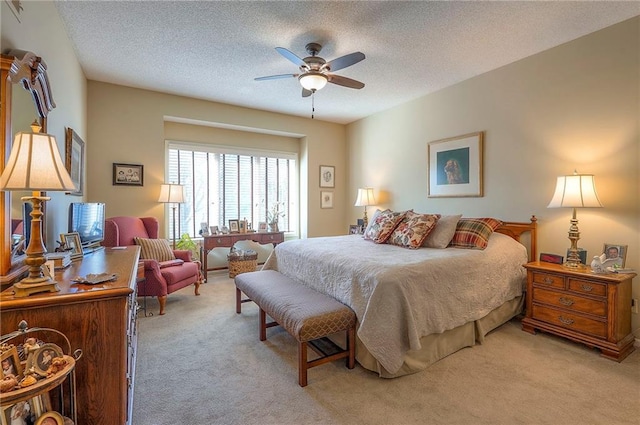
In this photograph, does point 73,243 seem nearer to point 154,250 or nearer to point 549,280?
point 154,250

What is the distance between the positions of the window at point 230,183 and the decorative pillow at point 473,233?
11.4 feet

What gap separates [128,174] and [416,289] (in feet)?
13.6

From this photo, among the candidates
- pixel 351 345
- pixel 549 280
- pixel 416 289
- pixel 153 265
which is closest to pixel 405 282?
pixel 416 289

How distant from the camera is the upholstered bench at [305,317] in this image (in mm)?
2051

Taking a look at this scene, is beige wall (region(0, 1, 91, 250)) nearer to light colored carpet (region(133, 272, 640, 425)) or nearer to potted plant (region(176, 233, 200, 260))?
light colored carpet (region(133, 272, 640, 425))

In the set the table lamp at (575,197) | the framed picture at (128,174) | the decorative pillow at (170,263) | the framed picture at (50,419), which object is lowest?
the framed picture at (50,419)

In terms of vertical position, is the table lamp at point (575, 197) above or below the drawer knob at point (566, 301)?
above

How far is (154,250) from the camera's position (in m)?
3.80

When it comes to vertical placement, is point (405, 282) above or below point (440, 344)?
above

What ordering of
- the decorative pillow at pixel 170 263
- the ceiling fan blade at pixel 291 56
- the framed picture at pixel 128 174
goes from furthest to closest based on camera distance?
the framed picture at pixel 128 174 < the decorative pillow at pixel 170 263 < the ceiling fan blade at pixel 291 56

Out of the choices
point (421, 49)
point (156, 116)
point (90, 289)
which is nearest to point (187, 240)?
point (156, 116)

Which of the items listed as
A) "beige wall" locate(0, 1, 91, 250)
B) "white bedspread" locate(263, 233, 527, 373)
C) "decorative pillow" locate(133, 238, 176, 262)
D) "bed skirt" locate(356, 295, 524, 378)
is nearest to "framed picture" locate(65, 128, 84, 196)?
"beige wall" locate(0, 1, 91, 250)

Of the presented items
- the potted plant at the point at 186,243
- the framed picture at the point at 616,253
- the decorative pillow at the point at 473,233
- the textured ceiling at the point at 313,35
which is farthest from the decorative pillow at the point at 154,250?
the framed picture at the point at 616,253

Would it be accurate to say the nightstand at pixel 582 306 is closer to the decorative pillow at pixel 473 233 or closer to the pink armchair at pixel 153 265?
the decorative pillow at pixel 473 233
